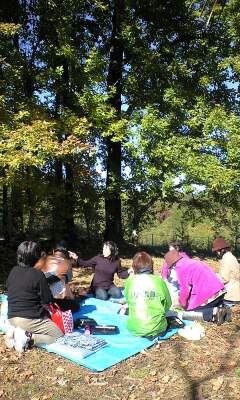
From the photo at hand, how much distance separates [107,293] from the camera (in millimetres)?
9258

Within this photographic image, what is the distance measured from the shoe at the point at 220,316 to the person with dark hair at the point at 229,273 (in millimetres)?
1000

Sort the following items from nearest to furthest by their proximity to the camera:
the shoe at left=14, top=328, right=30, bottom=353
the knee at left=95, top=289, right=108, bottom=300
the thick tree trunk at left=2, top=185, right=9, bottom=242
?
1. the shoe at left=14, top=328, right=30, bottom=353
2. the knee at left=95, top=289, right=108, bottom=300
3. the thick tree trunk at left=2, top=185, right=9, bottom=242

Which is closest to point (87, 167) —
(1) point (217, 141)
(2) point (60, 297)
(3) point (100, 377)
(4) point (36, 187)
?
(4) point (36, 187)

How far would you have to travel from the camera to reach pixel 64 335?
6.39 m

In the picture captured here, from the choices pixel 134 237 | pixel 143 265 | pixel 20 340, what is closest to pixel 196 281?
pixel 143 265

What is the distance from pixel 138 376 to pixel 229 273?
144 inches

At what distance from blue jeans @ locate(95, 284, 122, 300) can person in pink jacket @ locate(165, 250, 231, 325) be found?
192 cm

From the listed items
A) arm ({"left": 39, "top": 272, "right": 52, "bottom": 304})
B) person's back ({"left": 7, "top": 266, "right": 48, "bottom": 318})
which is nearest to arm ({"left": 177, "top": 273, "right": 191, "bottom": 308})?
arm ({"left": 39, "top": 272, "right": 52, "bottom": 304})

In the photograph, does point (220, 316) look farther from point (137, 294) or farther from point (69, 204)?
point (69, 204)

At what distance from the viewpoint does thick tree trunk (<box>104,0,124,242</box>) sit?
55.1 ft

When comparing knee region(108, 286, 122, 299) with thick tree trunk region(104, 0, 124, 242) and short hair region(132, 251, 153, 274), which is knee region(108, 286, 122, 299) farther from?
thick tree trunk region(104, 0, 124, 242)

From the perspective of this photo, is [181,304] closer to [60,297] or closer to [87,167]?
[60,297]

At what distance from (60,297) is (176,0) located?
43.9ft

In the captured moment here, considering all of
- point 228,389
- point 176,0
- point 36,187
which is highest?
point 176,0
